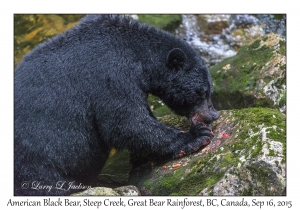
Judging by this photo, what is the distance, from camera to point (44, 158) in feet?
20.3

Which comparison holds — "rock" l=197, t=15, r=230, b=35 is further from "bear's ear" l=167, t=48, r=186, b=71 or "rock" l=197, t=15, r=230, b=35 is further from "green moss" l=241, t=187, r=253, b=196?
"green moss" l=241, t=187, r=253, b=196

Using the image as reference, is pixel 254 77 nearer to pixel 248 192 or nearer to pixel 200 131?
pixel 200 131

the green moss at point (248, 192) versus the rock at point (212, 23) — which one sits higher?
the rock at point (212, 23)

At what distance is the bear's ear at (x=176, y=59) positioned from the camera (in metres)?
6.79

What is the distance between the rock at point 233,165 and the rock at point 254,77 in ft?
6.39

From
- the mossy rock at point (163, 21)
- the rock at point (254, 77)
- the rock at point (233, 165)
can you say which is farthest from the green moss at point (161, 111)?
the mossy rock at point (163, 21)

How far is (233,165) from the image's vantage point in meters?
5.32

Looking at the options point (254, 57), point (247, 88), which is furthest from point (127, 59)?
point (254, 57)

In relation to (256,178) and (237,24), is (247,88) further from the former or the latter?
(237,24)

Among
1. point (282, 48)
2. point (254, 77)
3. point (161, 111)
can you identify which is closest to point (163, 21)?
point (161, 111)

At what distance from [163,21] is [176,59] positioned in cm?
799

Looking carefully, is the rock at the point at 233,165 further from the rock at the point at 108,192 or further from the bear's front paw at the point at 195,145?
the rock at the point at 108,192
